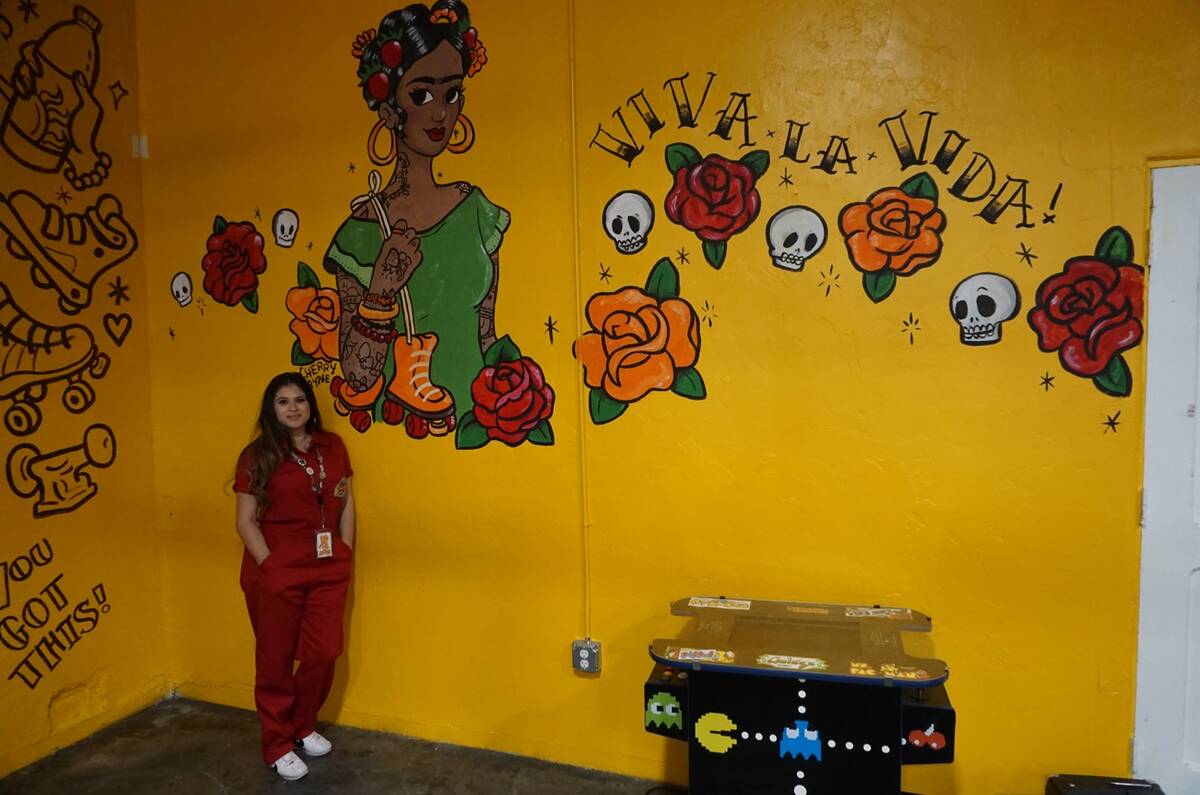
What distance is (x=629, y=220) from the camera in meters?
2.57

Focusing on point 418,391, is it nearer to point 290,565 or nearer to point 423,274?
point 423,274

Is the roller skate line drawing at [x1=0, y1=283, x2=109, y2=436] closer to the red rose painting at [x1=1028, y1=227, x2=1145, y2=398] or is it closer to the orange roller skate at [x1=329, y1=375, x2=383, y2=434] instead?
the orange roller skate at [x1=329, y1=375, x2=383, y2=434]

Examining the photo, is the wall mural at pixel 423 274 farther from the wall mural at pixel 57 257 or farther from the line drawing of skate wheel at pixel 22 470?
the line drawing of skate wheel at pixel 22 470

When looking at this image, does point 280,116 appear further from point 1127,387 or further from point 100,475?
point 1127,387

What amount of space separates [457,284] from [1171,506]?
2.40 meters

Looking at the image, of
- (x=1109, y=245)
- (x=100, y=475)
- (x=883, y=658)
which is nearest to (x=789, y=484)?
(x=883, y=658)

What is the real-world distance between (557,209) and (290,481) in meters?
1.42

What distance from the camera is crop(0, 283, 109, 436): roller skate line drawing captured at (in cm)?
285

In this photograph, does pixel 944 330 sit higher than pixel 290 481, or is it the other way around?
pixel 944 330

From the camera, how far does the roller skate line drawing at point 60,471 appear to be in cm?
289

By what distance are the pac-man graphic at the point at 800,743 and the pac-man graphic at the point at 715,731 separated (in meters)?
0.13

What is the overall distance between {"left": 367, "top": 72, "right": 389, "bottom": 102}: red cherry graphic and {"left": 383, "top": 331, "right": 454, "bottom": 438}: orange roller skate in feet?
3.06

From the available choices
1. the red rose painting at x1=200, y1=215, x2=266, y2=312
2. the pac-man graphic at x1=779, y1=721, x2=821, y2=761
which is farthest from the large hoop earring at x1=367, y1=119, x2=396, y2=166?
the pac-man graphic at x1=779, y1=721, x2=821, y2=761

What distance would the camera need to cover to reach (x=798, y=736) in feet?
6.40
